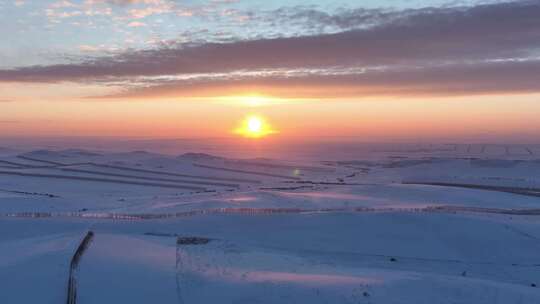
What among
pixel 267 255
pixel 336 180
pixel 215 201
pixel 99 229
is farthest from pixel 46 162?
pixel 267 255

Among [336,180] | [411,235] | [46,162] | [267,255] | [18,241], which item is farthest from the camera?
[46,162]

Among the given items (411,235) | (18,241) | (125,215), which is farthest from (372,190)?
(18,241)

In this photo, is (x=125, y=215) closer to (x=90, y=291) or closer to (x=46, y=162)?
(x=90, y=291)

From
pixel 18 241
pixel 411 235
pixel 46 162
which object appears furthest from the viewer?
pixel 46 162

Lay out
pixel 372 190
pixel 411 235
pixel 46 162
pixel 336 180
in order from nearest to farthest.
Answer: pixel 411 235 < pixel 372 190 < pixel 336 180 < pixel 46 162

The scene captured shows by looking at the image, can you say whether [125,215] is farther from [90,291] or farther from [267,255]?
[90,291]

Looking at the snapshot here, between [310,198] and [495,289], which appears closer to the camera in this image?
[495,289]
